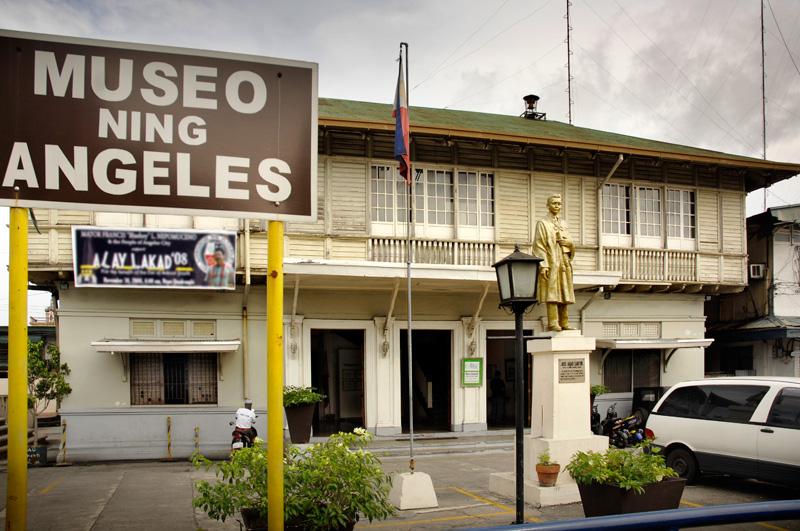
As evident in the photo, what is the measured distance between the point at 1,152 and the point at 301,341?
13.9 m

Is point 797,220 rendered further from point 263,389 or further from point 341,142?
point 263,389

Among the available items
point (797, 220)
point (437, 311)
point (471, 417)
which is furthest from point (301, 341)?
point (797, 220)

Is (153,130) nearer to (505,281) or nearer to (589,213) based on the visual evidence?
(505,281)

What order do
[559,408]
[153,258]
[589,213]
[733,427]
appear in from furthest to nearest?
[589,213] → [153,258] → [733,427] → [559,408]

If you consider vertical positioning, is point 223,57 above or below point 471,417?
above

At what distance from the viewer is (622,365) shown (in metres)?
21.0

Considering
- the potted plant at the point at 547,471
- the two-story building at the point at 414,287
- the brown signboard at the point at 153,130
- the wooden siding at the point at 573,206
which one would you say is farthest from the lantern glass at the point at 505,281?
the wooden siding at the point at 573,206

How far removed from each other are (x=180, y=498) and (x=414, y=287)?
331 inches

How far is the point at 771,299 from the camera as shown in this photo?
21.7 metres

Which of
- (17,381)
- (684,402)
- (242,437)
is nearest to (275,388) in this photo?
(17,381)

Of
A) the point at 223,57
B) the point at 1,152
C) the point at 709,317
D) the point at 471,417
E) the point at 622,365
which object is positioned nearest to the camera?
the point at 1,152

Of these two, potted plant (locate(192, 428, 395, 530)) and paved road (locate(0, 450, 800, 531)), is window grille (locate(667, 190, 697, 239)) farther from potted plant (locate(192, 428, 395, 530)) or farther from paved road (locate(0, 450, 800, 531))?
potted plant (locate(192, 428, 395, 530))

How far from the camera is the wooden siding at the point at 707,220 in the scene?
827 inches

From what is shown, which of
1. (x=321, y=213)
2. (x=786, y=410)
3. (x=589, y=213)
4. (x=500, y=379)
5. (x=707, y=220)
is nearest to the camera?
(x=786, y=410)
